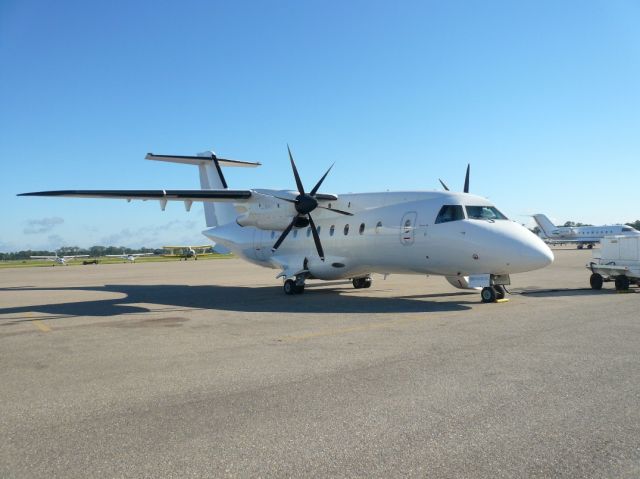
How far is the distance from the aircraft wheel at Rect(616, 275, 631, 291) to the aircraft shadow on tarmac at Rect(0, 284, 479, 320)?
202 inches

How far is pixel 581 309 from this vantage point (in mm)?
12594

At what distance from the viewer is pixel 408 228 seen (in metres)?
16.2

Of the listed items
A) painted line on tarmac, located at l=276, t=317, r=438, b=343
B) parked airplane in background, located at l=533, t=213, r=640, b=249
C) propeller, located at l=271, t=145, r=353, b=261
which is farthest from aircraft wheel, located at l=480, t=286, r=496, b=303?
parked airplane in background, located at l=533, t=213, r=640, b=249

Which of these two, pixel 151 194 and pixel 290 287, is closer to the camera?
pixel 151 194

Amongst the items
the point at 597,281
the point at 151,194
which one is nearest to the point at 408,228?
the point at 597,281

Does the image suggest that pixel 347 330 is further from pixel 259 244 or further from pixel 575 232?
pixel 575 232

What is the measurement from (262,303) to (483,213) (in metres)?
7.31

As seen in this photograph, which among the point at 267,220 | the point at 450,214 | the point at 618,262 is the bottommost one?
the point at 618,262

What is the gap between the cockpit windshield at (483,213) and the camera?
49.6 ft

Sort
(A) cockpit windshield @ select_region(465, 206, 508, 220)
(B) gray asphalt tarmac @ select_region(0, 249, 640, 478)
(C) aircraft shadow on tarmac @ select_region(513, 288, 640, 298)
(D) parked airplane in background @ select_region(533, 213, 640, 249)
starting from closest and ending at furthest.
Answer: (B) gray asphalt tarmac @ select_region(0, 249, 640, 478), (A) cockpit windshield @ select_region(465, 206, 508, 220), (C) aircraft shadow on tarmac @ select_region(513, 288, 640, 298), (D) parked airplane in background @ select_region(533, 213, 640, 249)

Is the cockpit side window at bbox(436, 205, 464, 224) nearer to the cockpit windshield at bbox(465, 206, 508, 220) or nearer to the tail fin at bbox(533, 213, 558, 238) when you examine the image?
the cockpit windshield at bbox(465, 206, 508, 220)

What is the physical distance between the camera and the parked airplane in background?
73.1 m

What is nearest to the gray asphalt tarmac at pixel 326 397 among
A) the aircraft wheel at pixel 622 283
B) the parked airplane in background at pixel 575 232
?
the aircraft wheel at pixel 622 283

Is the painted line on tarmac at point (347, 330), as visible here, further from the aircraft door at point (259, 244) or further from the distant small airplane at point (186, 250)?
the distant small airplane at point (186, 250)
